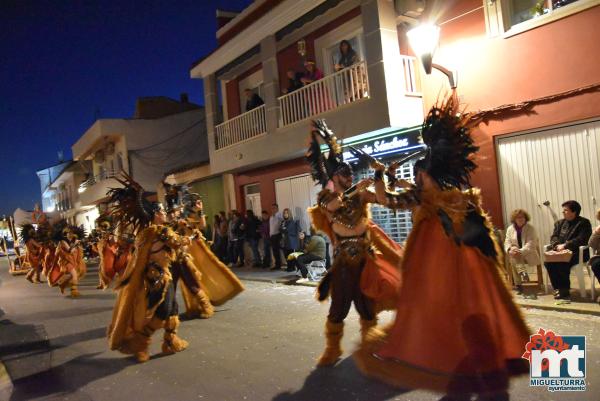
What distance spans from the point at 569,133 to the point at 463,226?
558cm

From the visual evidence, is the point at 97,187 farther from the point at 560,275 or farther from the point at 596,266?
the point at 596,266

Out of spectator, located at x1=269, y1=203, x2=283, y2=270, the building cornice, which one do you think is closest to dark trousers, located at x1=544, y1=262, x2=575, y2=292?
spectator, located at x1=269, y1=203, x2=283, y2=270

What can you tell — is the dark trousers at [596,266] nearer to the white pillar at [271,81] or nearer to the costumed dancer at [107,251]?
the white pillar at [271,81]

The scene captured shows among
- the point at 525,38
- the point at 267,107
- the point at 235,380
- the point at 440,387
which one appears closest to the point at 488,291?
the point at 440,387

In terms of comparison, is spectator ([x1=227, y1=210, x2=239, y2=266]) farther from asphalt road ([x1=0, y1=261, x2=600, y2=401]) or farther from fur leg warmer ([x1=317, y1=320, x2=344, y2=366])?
fur leg warmer ([x1=317, y1=320, x2=344, y2=366])

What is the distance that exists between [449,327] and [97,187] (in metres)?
29.5

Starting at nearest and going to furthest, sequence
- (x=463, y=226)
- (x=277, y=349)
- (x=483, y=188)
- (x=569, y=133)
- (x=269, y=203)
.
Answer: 1. (x=463, y=226)
2. (x=277, y=349)
3. (x=569, y=133)
4. (x=483, y=188)
5. (x=269, y=203)

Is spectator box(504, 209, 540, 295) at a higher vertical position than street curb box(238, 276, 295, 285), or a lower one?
higher

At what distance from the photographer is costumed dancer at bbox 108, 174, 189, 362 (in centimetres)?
582

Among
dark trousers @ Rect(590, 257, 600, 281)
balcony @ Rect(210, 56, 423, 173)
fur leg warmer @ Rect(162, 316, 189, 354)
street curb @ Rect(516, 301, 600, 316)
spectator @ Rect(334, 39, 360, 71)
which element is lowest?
street curb @ Rect(516, 301, 600, 316)

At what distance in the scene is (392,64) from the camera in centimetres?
1073

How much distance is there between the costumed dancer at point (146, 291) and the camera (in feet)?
19.1

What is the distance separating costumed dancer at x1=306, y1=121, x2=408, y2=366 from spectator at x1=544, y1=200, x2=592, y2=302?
3433mm

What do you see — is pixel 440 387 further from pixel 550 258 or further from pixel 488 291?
pixel 550 258
